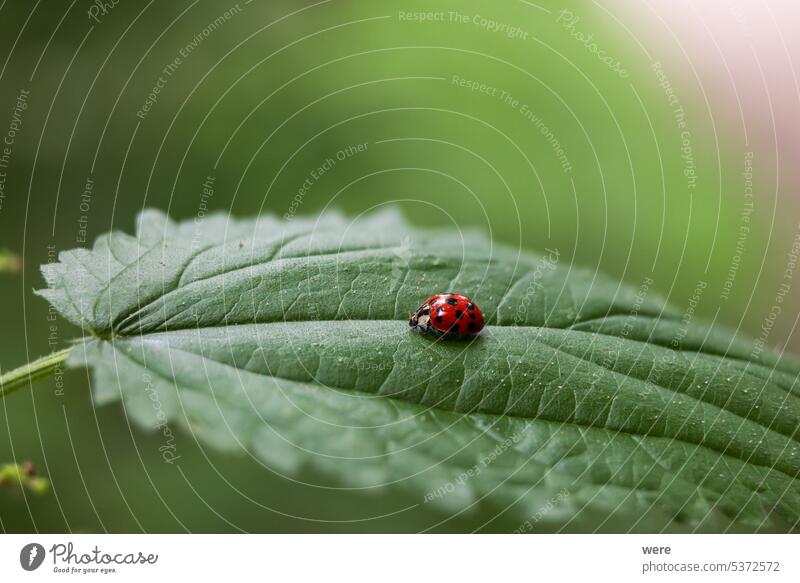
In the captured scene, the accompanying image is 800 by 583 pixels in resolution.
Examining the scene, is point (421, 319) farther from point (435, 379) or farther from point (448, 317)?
point (435, 379)

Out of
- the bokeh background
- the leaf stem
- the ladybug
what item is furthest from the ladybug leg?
the bokeh background

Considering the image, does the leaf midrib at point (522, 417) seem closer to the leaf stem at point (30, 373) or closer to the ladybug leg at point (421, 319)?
the leaf stem at point (30, 373)

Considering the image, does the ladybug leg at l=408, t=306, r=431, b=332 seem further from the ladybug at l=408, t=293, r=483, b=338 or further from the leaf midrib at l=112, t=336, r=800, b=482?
the leaf midrib at l=112, t=336, r=800, b=482

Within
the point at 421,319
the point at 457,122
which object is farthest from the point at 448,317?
the point at 457,122

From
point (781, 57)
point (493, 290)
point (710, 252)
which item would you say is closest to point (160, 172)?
point (493, 290)

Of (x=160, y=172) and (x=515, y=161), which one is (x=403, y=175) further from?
(x=160, y=172)

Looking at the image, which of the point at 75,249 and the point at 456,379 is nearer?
the point at 456,379

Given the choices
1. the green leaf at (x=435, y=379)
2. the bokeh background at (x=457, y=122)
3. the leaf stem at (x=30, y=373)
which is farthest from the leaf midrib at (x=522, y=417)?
the bokeh background at (x=457, y=122)
